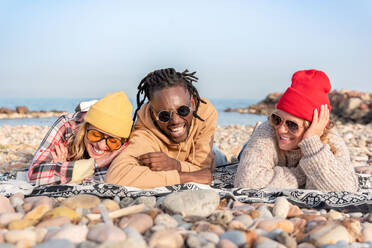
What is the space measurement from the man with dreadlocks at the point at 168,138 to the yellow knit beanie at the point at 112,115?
18 cm

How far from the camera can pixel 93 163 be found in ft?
13.7

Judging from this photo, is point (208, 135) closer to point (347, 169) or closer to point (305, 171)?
point (305, 171)

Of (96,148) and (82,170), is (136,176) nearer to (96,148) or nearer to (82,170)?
(82,170)

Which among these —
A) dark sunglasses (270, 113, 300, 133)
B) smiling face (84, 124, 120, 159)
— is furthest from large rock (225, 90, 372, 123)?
smiling face (84, 124, 120, 159)

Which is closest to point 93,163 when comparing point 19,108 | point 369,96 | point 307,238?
point 307,238

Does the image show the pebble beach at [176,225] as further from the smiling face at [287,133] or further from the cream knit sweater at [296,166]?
the smiling face at [287,133]

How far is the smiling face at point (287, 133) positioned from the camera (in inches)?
144

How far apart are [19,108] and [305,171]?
2715 cm

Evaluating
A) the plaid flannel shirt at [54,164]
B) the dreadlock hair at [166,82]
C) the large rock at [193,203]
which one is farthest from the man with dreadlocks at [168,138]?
the large rock at [193,203]

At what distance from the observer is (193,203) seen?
8.66 ft

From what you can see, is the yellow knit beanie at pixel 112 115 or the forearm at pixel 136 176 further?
the yellow knit beanie at pixel 112 115

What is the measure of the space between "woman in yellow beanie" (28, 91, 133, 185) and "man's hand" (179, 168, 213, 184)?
2.84ft

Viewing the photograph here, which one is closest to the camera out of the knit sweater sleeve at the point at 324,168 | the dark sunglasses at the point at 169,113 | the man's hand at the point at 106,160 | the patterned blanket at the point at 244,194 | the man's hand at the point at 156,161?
the patterned blanket at the point at 244,194

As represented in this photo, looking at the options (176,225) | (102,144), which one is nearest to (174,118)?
(102,144)
